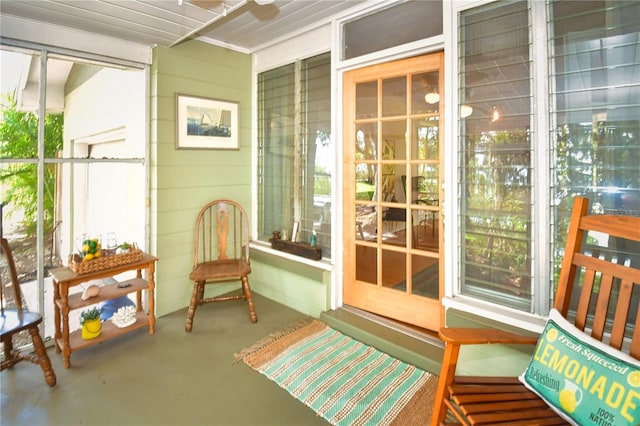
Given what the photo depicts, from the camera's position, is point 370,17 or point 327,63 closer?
point 370,17

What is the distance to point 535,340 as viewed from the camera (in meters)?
1.55

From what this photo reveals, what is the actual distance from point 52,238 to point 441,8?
313 cm

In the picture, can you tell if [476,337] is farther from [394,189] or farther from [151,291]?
[151,291]

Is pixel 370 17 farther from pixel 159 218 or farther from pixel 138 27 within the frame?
pixel 159 218

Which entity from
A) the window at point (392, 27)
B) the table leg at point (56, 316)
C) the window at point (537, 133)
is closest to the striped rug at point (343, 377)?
the window at point (537, 133)

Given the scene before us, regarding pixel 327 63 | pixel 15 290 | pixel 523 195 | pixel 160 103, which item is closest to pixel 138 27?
pixel 160 103

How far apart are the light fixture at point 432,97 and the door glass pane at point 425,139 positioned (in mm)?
114

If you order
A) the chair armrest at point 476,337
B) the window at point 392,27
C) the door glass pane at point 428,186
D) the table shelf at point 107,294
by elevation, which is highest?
the window at point 392,27

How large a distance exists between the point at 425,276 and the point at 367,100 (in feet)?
4.56

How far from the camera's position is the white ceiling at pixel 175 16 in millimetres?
2271

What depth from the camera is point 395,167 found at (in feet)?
8.71

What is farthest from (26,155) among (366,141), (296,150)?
(366,141)

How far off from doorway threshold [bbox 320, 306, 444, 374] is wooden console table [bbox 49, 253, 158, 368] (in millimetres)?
1408

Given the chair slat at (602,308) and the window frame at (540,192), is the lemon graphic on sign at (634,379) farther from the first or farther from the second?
the window frame at (540,192)
